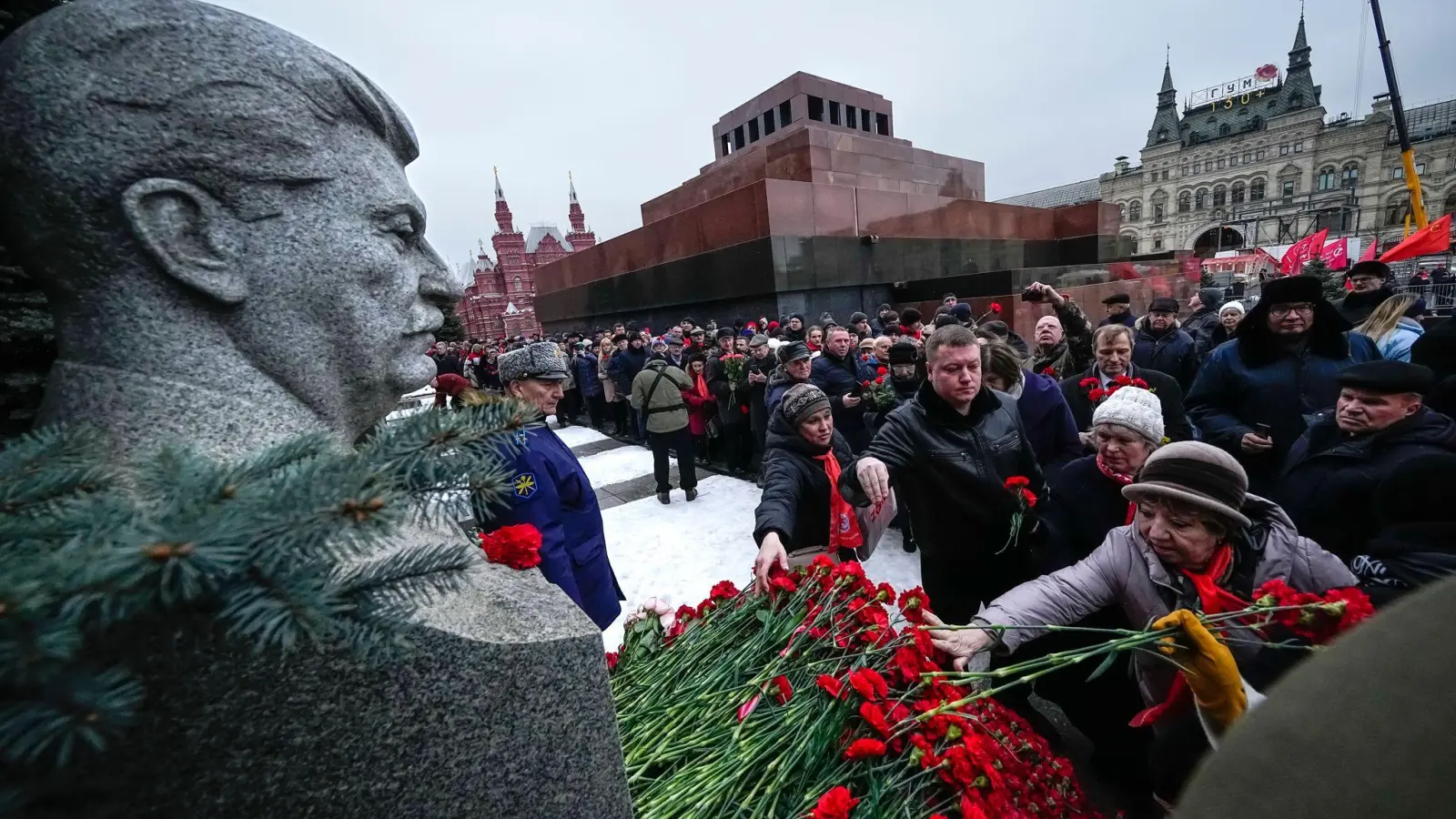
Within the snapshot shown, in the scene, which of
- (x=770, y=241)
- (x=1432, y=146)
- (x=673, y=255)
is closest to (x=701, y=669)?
(x=770, y=241)

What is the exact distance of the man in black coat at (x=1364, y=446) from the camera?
7.01 ft

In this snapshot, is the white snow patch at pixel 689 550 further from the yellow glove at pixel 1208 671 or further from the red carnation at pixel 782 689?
the yellow glove at pixel 1208 671

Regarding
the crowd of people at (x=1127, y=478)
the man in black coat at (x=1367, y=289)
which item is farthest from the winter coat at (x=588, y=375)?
the man in black coat at (x=1367, y=289)

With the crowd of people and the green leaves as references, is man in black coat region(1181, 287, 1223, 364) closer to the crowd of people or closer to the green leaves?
the crowd of people

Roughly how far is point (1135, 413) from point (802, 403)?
1340mm

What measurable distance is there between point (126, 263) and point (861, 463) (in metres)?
2.10

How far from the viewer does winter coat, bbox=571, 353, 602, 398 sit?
358 inches

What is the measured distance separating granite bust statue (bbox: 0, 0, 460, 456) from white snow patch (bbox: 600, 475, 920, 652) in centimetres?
262

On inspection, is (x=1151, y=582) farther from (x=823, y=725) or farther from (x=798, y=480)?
(x=798, y=480)

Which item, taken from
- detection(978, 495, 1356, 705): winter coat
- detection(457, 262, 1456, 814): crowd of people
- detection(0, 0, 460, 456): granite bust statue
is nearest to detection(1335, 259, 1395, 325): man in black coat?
detection(457, 262, 1456, 814): crowd of people

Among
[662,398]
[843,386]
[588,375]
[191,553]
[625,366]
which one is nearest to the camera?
[191,553]

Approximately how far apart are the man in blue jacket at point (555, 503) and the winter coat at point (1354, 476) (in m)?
2.88

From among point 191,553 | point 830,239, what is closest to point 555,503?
point 191,553

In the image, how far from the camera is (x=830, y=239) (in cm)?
1006
